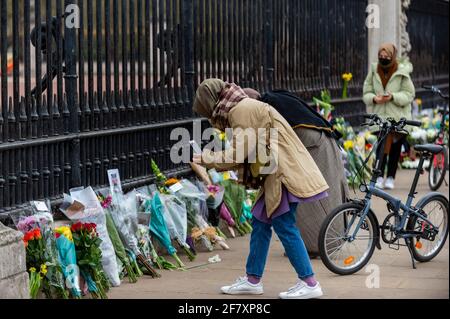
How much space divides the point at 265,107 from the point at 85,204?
5.54 ft

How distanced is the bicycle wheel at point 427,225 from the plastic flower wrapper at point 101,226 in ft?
8.09

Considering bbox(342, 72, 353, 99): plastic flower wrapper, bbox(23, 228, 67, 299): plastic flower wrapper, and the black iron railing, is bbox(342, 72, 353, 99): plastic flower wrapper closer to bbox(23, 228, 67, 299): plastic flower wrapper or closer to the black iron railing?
the black iron railing

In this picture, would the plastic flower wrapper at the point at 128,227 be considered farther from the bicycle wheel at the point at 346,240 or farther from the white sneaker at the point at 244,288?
the bicycle wheel at the point at 346,240

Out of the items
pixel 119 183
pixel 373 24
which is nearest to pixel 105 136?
pixel 119 183

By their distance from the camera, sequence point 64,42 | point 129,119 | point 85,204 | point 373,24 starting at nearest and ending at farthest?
point 85,204, point 64,42, point 129,119, point 373,24

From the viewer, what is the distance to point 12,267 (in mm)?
7113

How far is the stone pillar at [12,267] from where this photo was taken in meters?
7.02

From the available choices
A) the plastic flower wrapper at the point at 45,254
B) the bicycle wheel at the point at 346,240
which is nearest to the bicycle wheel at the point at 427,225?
the bicycle wheel at the point at 346,240

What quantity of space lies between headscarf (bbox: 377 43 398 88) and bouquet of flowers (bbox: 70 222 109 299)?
6.73m

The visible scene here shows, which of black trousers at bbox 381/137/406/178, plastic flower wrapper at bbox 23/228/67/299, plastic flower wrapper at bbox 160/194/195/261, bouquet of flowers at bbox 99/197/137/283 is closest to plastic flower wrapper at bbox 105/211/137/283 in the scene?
bouquet of flowers at bbox 99/197/137/283

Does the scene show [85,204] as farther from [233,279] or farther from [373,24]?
[373,24]

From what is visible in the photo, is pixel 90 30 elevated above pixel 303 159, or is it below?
above

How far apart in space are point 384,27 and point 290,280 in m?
9.82

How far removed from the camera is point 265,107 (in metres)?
7.69
